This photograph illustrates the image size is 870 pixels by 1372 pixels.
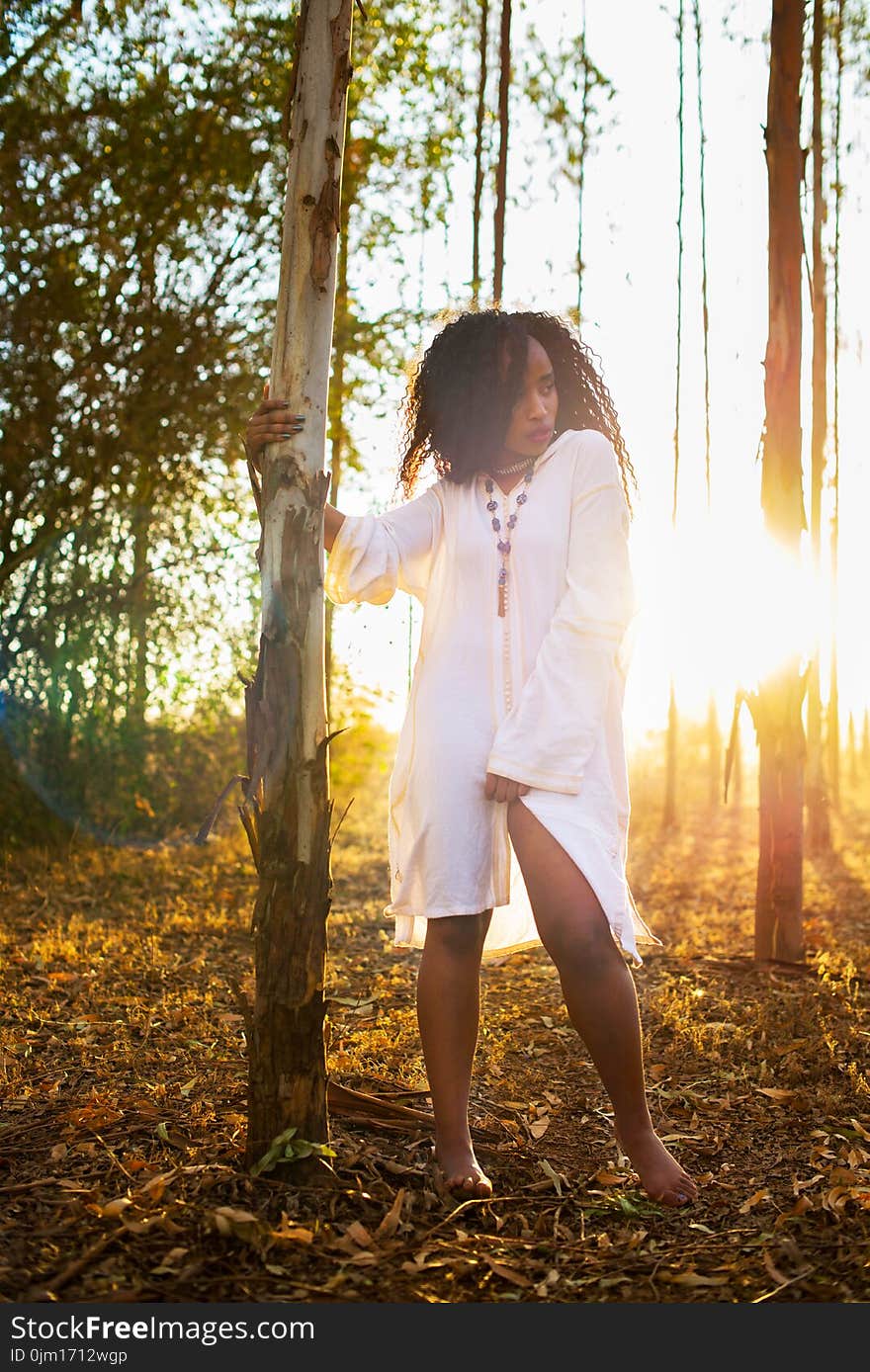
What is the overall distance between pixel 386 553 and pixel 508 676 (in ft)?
1.30

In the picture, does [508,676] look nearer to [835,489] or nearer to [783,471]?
[783,471]

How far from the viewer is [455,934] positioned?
237 centimetres

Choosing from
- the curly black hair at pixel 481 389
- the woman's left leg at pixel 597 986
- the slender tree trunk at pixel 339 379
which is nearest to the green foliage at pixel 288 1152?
the woman's left leg at pixel 597 986

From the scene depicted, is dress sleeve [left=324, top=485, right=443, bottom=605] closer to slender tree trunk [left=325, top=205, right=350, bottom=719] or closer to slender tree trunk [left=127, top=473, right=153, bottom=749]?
slender tree trunk [left=325, top=205, right=350, bottom=719]

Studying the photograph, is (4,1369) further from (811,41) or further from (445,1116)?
(811,41)

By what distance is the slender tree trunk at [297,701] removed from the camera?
7.50 ft

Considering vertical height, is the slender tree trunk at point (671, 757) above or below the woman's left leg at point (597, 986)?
above

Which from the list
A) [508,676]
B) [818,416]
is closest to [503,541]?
[508,676]

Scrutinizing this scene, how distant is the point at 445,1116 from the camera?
236cm

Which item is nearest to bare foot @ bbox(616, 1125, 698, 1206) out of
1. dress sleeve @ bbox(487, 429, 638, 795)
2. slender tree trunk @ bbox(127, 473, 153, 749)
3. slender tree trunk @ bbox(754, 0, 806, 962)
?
dress sleeve @ bbox(487, 429, 638, 795)

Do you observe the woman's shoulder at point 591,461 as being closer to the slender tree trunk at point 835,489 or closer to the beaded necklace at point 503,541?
the beaded necklace at point 503,541

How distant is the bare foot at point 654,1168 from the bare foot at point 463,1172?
31 centimetres

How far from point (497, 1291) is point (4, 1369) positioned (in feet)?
2.60

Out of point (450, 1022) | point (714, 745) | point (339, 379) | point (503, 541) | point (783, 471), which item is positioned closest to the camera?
point (450, 1022)
